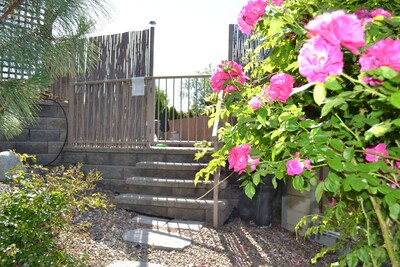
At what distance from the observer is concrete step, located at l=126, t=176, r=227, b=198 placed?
400 centimetres

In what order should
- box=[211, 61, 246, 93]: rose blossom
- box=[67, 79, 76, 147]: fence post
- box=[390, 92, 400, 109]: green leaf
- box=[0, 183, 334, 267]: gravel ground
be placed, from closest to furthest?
box=[390, 92, 400, 109]: green leaf → box=[211, 61, 246, 93]: rose blossom → box=[0, 183, 334, 267]: gravel ground → box=[67, 79, 76, 147]: fence post

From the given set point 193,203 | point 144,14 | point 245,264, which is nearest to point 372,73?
point 245,264

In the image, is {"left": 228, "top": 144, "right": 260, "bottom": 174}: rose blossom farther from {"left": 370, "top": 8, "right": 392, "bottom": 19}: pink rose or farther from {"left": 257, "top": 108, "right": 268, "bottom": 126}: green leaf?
{"left": 370, "top": 8, "right": 392, "bottom": 19}: pink rose

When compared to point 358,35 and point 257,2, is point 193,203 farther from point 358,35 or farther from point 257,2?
point 358,35

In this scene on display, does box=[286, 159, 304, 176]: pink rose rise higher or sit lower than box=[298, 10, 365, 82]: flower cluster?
lower

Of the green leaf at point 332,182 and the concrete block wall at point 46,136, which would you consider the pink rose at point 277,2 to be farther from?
the concrete block wall at point 46,136

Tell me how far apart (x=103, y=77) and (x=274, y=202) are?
3252 mm

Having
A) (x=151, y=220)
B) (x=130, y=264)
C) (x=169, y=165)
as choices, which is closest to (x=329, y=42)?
(x=130, y=264)

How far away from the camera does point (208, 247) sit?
3115mm

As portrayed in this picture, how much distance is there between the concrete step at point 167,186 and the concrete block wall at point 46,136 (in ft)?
4.90

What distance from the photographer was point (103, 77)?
5621mm

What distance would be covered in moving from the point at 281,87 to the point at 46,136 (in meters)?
4.63

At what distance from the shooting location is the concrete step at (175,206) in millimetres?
3732

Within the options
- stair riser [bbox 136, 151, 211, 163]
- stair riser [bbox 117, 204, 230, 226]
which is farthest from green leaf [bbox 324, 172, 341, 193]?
stair riser [bbox 136, 151, 211, 163]
